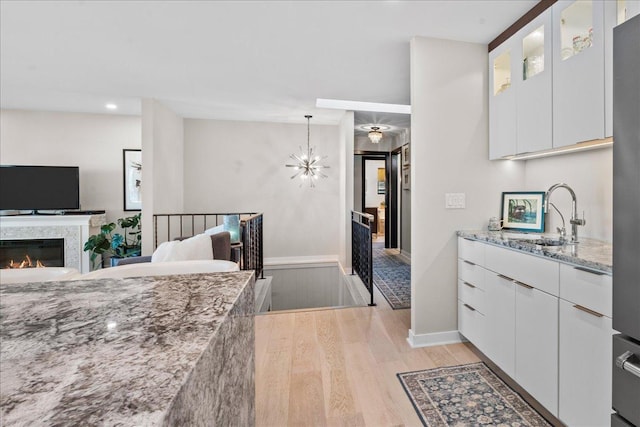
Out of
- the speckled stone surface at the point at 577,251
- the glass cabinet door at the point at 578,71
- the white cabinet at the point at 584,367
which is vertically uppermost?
the glass cabinet door at the point at 578,71

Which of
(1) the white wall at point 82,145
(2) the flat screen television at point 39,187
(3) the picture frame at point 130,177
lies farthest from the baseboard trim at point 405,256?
(2) the flat screen television at point 39,187

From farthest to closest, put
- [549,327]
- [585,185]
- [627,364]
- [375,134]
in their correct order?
[375,134], [585,185], [549,327], [627,364]

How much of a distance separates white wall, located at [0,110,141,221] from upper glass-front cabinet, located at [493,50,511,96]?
496 centimetres

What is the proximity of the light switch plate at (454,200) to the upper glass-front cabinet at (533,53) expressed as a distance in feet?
3.00

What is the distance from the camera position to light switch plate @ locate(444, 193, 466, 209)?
227cm

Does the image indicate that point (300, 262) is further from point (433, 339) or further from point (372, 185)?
point (372, 185)

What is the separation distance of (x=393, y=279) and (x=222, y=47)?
135 inches

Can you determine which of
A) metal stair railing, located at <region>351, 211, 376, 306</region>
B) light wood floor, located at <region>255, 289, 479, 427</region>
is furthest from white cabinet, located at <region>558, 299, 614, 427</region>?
metal stair railing, located at <region>351, 211, 376, 306</region>

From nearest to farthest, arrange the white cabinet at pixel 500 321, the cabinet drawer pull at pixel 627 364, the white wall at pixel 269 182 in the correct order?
the cabinet drawer pull at pixel 627 364 → the white cabinet at pixel 500 321 → the white wall at pixel 269 182

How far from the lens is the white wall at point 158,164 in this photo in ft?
12.7

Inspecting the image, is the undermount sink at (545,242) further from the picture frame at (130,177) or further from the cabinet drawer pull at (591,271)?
the picture frame at (130,177)

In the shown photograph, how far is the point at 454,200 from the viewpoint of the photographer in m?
2.28

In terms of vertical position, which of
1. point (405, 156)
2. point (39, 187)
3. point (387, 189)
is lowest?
point (39, 187)

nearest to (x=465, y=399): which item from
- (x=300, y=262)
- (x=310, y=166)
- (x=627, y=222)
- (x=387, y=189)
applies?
(x=627, y=222)
